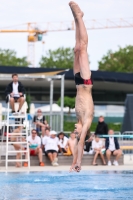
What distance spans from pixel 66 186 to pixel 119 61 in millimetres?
62592

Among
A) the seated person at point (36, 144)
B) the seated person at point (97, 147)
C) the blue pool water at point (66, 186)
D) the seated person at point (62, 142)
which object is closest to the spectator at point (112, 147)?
the seated person at point (97, 147)

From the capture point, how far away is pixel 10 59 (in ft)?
278

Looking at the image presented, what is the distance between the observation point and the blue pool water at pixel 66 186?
40.2ft

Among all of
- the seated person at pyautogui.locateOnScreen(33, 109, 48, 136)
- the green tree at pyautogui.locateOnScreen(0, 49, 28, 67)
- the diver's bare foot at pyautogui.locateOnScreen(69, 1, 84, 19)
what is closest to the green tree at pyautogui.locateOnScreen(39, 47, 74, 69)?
the green tree at pyautogui.locateOnScreen(0, 49, 28, 67)

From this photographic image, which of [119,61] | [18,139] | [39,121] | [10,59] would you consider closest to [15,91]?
[18,139]

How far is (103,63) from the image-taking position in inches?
3068

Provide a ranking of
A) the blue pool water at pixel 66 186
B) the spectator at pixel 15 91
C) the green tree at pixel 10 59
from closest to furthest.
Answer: the blue pool water at pixel 66 186 < the spectator at pixel 15 91 < the green tree at pixel 10 59

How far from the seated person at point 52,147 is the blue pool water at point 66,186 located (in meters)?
3.76

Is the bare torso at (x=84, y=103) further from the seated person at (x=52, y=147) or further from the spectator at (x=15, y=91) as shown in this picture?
the seated person at (x=52, y=147)

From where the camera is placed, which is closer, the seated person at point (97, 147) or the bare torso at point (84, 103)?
the bare torso at point (84, 103)

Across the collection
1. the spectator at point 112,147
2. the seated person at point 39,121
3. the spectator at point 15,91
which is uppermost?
the spectator at point 15,91

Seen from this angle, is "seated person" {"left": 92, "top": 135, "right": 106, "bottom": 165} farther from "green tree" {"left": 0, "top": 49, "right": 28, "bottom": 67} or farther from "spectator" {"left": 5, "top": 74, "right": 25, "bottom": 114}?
"green tree" {"left": 0, "top": 49, "right": 28, "bottom": 67}

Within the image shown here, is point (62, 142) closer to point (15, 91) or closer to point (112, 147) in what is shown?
point (112, 147)

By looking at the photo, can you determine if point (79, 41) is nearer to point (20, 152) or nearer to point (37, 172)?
point (37, 172)
